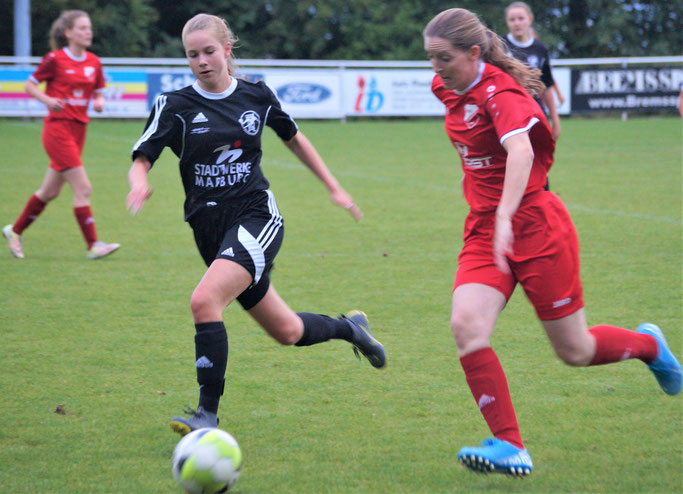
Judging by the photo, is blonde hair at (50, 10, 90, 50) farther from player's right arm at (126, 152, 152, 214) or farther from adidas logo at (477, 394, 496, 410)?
adidas logo at (477, 394, 496, 410)

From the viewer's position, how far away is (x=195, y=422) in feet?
11.8

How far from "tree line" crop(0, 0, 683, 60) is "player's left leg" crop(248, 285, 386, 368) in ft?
101

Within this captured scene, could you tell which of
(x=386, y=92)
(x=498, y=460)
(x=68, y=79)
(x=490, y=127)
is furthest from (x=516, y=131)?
(x=386, y=92)

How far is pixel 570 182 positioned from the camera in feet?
43.2

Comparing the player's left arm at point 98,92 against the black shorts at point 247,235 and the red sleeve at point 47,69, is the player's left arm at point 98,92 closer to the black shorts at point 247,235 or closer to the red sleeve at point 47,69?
the red sleeve at point 47,69

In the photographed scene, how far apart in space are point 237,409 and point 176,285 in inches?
117

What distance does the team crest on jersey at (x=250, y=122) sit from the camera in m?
4.03

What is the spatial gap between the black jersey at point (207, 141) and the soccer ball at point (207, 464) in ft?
3.62

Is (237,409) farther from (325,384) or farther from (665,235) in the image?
(665,235)

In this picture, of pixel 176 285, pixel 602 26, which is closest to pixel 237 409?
pixel 176 285

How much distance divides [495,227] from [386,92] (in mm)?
22540

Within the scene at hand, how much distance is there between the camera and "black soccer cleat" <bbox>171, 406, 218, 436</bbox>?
3533 mm

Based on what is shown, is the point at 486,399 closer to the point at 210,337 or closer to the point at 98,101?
the point at 210,337

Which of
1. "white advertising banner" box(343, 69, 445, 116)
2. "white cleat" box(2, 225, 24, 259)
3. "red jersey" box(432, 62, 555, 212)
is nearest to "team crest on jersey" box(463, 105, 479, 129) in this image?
"red jersey" box(432, 62, 555, 212)
